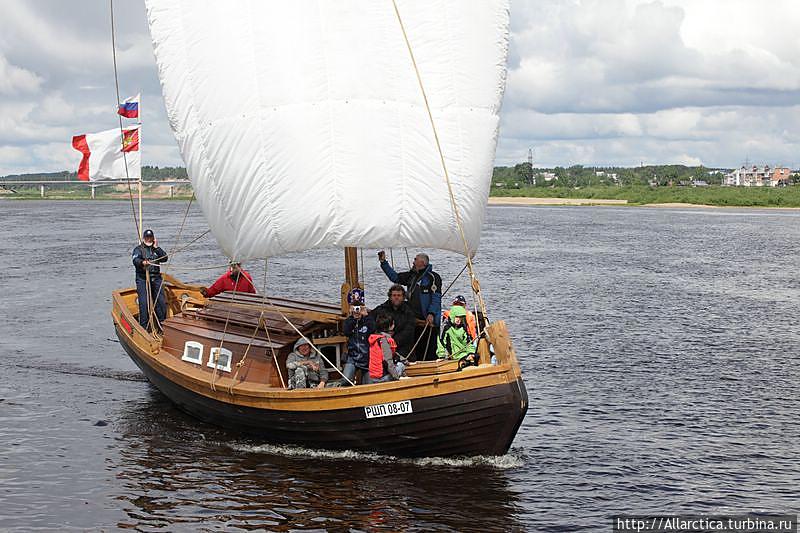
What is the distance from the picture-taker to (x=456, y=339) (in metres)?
15.6

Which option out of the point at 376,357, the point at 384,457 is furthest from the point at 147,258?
the point at 384,457

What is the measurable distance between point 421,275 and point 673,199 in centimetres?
12544

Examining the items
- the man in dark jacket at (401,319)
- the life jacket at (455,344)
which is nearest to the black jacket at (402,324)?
the man in dark jacket at (401,319)

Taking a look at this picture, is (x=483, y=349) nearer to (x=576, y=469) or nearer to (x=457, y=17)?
(x=576, y=469)

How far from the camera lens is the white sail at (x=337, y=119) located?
15.0 meters

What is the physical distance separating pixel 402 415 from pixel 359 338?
1611 millimetres

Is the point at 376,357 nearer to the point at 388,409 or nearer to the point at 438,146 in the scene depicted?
the point at 388,409

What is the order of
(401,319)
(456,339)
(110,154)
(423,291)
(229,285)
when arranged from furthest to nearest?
(110,154) < (229,285) < (423,291) < (401,319) < (456,339)

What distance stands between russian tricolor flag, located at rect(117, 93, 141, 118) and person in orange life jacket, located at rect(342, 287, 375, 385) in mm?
9085

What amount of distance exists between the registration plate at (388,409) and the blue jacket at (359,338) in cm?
99

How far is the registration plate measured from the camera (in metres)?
13.9

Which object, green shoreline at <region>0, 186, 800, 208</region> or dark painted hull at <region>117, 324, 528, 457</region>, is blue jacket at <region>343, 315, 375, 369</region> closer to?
dark painted hull at <region>117, 324, 528, 457</region>

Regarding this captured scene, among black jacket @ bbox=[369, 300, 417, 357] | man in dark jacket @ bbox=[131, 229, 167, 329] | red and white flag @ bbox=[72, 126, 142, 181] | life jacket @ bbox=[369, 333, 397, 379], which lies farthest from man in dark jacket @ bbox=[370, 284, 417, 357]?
red and white flag @ bbox=[72, 126, 142, 181]

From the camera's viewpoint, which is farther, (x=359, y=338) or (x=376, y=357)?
(x=359, y=338)
